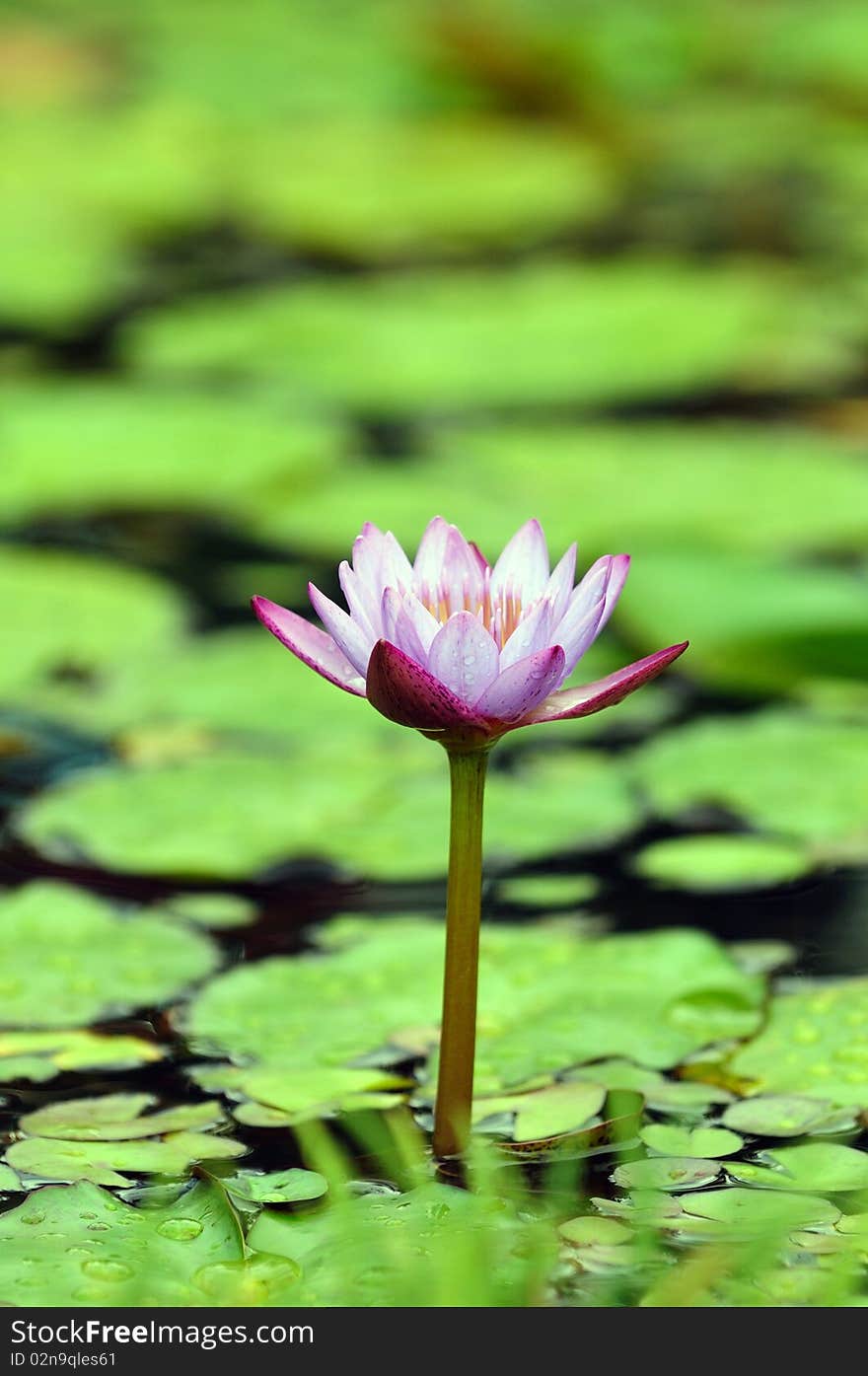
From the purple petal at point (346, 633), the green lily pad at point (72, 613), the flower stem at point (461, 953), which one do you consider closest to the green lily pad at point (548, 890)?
the flower stem at point (461, 953)

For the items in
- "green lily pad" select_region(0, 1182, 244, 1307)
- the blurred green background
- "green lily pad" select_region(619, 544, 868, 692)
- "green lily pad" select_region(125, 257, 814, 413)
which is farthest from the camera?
"green lily pad" select_region(125, 257, 814, 413)

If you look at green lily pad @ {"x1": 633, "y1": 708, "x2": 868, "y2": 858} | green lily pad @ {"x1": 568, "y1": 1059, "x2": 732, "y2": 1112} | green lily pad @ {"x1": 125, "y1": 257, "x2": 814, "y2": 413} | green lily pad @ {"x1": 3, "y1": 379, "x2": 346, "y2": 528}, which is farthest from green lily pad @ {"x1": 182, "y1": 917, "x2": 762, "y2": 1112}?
green lily pad @ {"x1": 125, "y1": 257, "x2": 814, "y2": 413}

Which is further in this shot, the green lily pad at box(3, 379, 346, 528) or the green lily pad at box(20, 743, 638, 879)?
the green lily pad at box(3, 379, 346, 528)

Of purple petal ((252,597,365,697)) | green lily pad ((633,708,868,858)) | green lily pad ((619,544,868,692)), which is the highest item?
green lily pad ((619,544,868,692))

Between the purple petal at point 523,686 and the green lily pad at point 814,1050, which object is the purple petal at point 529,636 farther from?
the green lily pad at point 814,1050

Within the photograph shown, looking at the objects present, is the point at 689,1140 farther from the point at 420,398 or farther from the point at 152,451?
the point at 420,398

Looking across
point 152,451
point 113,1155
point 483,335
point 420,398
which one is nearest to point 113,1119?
point 113,1155

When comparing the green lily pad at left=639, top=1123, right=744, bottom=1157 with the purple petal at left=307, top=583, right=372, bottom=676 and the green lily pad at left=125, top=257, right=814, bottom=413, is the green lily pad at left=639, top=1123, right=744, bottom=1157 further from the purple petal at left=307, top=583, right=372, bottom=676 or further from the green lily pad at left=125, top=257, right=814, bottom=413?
the green lily pad at left=125, top=257, right=814, bottom=413

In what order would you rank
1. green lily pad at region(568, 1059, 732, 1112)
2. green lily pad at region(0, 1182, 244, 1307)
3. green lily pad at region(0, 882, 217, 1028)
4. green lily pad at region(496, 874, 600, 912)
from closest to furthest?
green lily pad at region(0, 1182, 244, 1307)
green lily pad at region(568, 1059, 732, 1112)
green lily pad at region(0, 882, 217, 1028)
green lily pad at region(496, 874, 600, 912)
